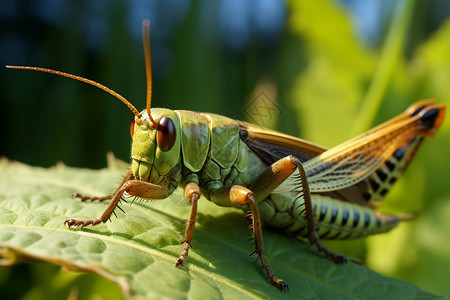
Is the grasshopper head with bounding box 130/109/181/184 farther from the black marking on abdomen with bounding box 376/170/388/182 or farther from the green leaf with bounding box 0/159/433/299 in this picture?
the black marking on abdomen with bounding box 376/170/388/182

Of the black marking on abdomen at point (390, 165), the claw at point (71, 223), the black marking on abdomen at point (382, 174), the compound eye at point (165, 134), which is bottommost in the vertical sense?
the claw at point (71, 223)

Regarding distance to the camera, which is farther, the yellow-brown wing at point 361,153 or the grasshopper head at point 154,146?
the yellow-brown wing at point 361,153

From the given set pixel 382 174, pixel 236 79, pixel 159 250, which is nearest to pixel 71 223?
pixel 159 250

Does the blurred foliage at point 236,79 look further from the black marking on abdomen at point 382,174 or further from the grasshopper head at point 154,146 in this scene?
the grasshopper head at point 154,146

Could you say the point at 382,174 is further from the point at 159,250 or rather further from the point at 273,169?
the point at 159,250

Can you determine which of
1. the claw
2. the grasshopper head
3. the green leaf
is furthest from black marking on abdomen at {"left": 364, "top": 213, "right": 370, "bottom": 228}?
the claw

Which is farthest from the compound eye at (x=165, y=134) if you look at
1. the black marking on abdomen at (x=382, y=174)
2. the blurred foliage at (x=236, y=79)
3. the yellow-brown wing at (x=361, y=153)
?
the black marking on abdomen at (x=382, y=174)
